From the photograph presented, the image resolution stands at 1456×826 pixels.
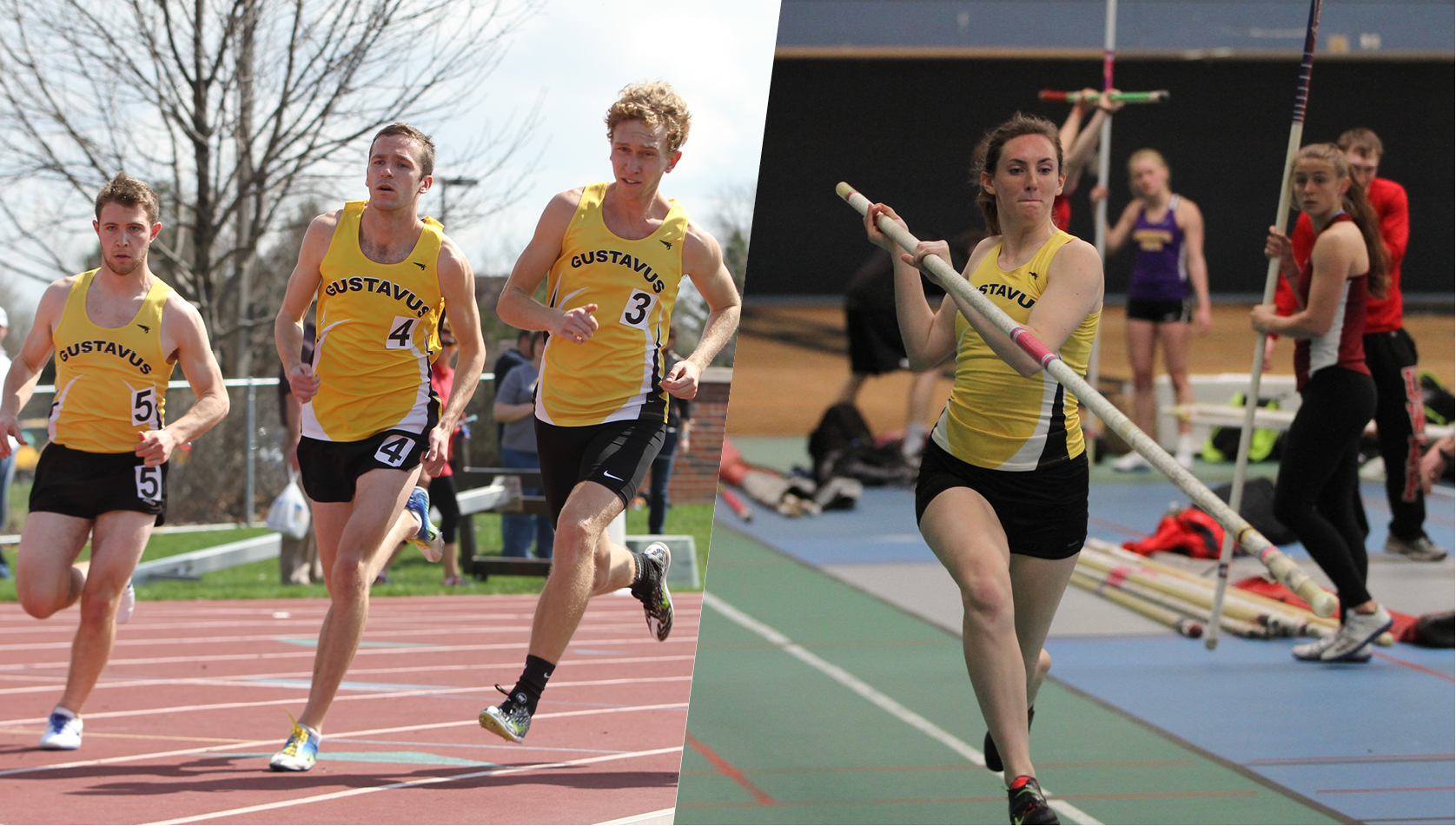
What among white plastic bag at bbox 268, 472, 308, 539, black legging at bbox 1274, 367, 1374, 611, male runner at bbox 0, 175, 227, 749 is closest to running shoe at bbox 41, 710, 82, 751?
male runner at bbox 0, 175, 227, 749

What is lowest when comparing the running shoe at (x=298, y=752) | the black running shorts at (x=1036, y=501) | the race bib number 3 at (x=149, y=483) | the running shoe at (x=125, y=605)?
the running shoe at (x=298, y=752)

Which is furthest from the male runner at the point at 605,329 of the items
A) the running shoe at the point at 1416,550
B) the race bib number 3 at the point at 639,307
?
the running shoe at the point at 1416,550

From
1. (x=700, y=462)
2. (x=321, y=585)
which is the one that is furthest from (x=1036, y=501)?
(x=700, y=462)

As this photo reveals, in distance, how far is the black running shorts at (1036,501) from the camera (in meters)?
4.25

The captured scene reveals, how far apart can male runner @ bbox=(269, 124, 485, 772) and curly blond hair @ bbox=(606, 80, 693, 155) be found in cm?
59

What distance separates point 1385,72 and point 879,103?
27.6 ft

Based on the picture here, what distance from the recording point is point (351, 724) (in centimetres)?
630

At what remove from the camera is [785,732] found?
636 cm

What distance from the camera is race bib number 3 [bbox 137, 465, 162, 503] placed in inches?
214

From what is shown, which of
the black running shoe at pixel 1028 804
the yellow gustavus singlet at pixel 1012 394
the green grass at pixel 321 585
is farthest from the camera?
the green grass at pixel 321 585

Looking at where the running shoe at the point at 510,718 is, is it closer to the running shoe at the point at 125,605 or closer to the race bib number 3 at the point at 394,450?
the race bib number 3 at the point at 394,450

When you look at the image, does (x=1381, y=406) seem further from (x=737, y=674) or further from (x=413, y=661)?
(x=413, y=661)

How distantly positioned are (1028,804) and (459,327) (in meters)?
2.21

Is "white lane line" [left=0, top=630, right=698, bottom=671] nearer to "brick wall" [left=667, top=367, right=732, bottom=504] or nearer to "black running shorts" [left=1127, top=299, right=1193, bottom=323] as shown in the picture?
"brick wall" [left=667, top=367, right=732, bottom=504]
